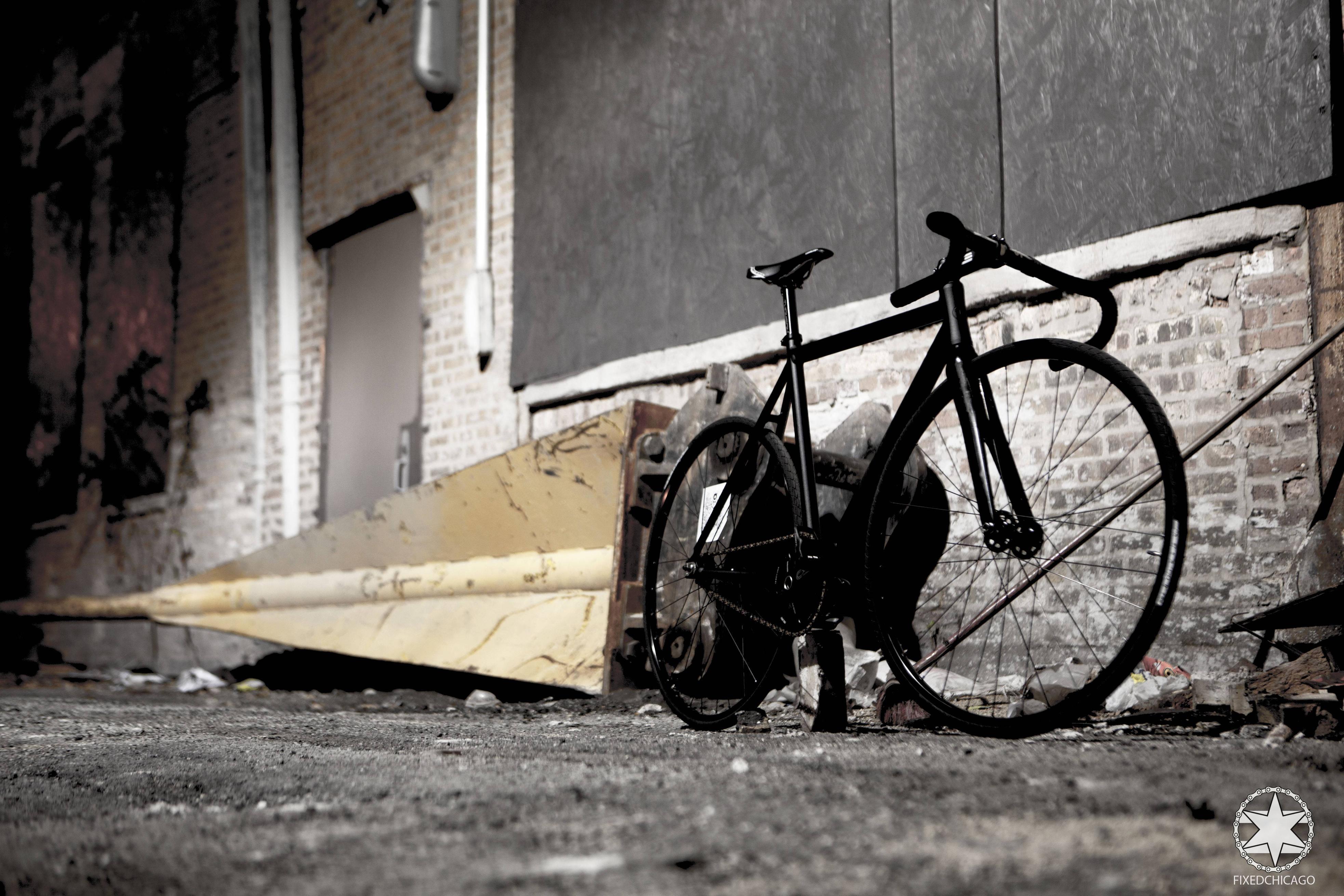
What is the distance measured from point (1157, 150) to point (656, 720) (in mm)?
2460

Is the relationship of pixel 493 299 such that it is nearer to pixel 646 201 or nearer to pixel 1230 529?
pixel 646 201

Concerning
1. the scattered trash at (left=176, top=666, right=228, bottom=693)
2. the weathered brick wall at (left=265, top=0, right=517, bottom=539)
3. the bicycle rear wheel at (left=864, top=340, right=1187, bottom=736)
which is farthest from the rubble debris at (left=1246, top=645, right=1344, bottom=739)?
the scattered trash at (left=176, top=666, right=228, bottom=693)

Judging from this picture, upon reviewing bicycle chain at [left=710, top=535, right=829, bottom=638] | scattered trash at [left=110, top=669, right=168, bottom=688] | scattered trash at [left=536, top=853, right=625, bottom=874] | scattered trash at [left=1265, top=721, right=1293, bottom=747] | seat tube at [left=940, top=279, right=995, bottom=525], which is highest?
seat tube at [left=940, top=279, right=995, bottom=525]

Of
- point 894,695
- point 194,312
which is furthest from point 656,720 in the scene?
point 194,312

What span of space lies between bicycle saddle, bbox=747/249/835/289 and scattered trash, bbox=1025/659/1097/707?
132 centimetres

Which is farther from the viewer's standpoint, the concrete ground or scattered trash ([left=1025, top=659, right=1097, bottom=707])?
scattered trash ([left=1025, top=659, right=1097, bottom=707])

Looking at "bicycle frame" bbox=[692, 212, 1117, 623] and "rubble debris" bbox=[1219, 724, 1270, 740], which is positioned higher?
"bicycle frame" bbox=[692, 212, 1117, 623]

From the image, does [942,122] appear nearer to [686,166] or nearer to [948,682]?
[686,166]

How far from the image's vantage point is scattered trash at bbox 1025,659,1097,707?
2977mm

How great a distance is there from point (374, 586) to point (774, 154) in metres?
2.93

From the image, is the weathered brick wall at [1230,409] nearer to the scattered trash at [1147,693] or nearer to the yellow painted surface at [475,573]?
the scattered trash at [1147,693]

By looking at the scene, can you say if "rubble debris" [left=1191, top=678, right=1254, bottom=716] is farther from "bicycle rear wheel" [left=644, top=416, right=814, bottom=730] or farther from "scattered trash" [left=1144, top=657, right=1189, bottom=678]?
"bicycle rear wheel" [left=644, top=416, right=814, bottom=730]

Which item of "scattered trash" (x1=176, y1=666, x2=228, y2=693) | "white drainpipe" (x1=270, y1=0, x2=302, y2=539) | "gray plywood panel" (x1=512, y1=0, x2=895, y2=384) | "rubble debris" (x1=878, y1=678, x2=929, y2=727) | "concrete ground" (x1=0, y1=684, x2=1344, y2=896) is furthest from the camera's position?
"white drainpipe" (x1=270, y1=0, x2=302, y2=539)

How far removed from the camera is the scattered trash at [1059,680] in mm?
2977
